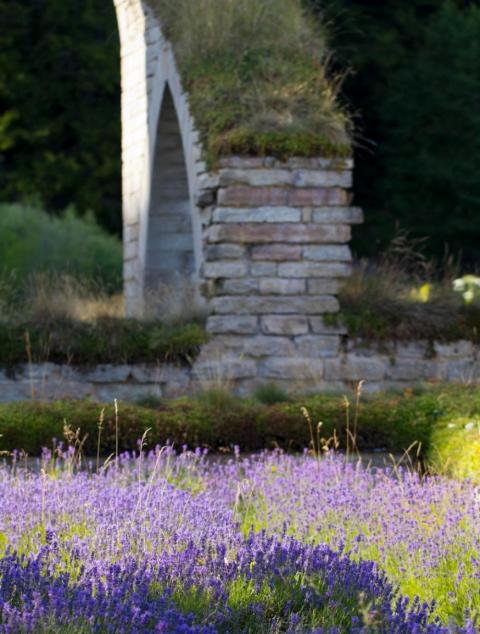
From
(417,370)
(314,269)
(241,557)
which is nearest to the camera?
(241,557)

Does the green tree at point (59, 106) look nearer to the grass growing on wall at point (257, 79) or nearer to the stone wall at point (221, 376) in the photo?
the grass growing on wall at point (257, 79)

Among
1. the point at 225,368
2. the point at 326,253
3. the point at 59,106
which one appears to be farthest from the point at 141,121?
the point at 59,106

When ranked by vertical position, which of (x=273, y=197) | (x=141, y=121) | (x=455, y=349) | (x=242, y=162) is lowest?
(x=455, y=349)

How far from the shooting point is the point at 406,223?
1961 cm

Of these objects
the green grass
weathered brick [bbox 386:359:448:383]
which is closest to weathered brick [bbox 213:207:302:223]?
the green grass

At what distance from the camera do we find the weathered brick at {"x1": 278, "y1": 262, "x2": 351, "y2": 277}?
9.77 metres

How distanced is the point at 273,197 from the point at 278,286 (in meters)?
0.70

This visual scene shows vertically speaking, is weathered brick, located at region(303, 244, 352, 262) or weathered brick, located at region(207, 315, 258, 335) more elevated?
weathered brick, located at region(303, 244, 352, 262)

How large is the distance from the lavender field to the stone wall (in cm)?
345

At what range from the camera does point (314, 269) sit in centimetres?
981

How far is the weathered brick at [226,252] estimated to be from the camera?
9703mm

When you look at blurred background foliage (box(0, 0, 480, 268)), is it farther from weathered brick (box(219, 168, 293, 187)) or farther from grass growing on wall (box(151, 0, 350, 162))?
weathered brick (box(219, 168, 293, 187))

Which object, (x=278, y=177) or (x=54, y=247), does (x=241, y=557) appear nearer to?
(x=278, y=177)

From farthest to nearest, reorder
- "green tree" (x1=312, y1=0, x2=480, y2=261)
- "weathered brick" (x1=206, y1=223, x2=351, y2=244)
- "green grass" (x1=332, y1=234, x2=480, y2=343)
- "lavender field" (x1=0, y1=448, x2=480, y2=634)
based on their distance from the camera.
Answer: "green tree" (x1=312, y1=0, x2=480, y2=261) < "green grass" (x1=332, y1=234, x2=480, y2=343) < "weathered brick" (x1=206, y1=223, x2=351, y2=244) < "lavender field" (x1=0, y1=448, x2=480, y2=634)
